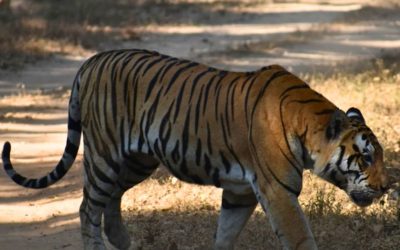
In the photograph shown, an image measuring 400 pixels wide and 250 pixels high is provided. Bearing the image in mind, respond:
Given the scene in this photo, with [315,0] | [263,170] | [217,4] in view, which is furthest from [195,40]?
[263,170]

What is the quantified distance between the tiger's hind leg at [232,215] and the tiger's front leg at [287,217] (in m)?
0.60

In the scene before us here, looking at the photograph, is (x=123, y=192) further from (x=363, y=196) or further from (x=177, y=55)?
(x=177, y=55)

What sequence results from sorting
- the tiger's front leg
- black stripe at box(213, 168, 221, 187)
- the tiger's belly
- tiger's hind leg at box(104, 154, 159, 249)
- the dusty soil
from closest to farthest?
1. the tiger's front leg
2. the tiger's belly
3. black stripe at box(213, 168, 221, 187)
4. tiger's hind leg at box(104, 154, 159, 249)
5. the dusty soil

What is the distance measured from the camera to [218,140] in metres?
6.31

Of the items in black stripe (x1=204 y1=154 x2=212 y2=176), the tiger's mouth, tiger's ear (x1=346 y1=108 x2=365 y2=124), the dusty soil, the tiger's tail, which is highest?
tiger's ear (x1=346 y1=108 x2=365 y2=124)

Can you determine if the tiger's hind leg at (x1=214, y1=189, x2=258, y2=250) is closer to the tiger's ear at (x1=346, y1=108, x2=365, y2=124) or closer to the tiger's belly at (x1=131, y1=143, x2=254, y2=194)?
the tiger's belly at (x1=131, y1=143, x2=254, y2=194)

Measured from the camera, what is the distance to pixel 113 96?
22.9ft

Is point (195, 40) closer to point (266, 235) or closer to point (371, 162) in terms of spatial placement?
point (266, 235)

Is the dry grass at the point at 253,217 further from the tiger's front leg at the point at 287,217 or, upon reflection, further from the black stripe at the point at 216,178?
the tiger's front leg at the point at 287,217

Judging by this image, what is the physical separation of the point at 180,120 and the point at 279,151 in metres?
0.84

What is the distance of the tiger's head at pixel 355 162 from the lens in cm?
579

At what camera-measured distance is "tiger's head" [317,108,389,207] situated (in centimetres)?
579

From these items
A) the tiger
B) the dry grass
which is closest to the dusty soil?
the dry grass

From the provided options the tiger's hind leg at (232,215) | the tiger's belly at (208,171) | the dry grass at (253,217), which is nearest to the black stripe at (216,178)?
the tiger's belly at (208,171)
